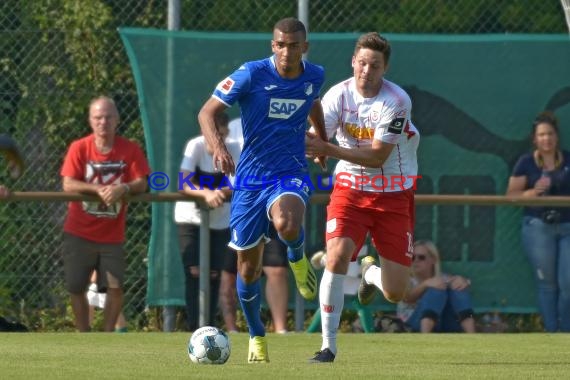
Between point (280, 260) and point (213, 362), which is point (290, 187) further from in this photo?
point (280, 260)

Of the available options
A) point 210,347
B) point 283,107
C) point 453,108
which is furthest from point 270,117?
point 453,108

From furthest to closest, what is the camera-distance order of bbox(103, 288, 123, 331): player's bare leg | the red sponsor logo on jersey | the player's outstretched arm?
bbox(103, 288, 123, 331): player's bare leg, the red sponsor logo on jersey, the player's outstretched arm

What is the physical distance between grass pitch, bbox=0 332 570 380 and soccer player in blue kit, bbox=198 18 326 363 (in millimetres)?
605

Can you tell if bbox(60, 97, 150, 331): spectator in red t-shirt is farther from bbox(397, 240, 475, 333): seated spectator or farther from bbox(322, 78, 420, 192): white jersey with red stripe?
bbox(322, 78, 420, 192): white jersey with red stripe

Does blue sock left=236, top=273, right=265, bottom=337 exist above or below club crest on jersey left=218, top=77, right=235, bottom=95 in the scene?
below

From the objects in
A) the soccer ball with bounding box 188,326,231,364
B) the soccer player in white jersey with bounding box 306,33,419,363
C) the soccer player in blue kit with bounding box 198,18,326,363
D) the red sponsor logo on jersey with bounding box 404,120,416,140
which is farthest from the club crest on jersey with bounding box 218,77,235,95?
the soccer ball with bounding box 188,326,231,364

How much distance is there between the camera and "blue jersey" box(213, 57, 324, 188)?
9273 millimetres

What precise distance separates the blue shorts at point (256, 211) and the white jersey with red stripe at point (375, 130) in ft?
1.59

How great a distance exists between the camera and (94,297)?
43.1 ft

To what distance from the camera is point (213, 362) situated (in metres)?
9.01

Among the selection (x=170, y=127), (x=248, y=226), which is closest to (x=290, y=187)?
(x=248, y=226)

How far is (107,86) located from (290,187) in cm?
455

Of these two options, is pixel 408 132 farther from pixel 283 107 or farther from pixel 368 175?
pixel 283 107

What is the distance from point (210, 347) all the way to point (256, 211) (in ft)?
3.09
